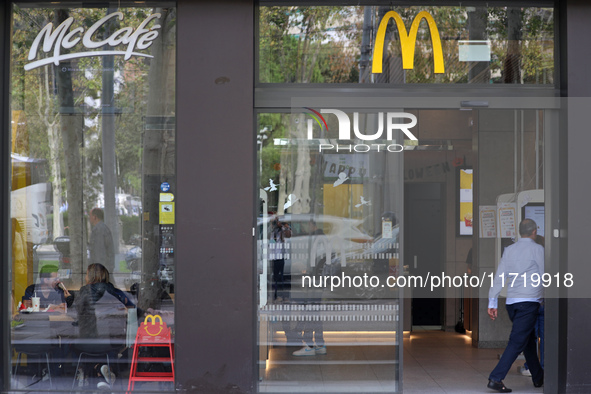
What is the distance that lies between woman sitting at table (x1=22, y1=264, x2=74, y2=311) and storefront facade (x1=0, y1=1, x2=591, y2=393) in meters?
0.07

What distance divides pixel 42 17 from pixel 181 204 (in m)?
2.35

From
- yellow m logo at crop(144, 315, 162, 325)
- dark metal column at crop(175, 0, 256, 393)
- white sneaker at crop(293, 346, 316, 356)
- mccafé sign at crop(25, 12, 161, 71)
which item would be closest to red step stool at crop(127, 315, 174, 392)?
yellow m logo at crop(144, 315, 162, 325)

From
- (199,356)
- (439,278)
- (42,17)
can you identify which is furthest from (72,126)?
(439,278)

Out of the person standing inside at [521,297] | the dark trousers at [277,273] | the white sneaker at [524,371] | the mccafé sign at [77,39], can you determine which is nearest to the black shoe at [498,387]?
the person standing inside at [521,297]

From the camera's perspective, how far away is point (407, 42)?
6.62m

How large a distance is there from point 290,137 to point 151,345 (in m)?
2.46

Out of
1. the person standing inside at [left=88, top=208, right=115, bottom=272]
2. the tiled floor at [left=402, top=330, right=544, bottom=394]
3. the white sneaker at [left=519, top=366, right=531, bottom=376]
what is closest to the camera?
the person standing inside at [left=88, top=208, right=115, bottom=272]

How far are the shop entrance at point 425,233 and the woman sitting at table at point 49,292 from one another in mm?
4987

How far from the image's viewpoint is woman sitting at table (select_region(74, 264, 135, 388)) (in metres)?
6.58

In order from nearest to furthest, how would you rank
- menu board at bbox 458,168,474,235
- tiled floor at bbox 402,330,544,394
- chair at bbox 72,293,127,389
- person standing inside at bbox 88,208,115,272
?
chair at bbox 72,293,127,389
person standing inside at bbox 88,208,115,272
tiled floor at bbox 402,330,544,394
menu board at bbox 458,168,474,235

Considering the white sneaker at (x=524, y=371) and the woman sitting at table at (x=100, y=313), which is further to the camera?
the white sneaker at (x=524, y=371)

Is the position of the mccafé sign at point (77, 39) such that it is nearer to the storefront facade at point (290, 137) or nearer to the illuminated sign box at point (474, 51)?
the storefront facade at point (290, 137)

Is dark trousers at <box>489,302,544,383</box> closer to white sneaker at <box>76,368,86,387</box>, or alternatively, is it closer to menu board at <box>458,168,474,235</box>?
menu board at <box>458,168,474,235</box>

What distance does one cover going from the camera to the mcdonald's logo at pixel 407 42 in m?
6.59
